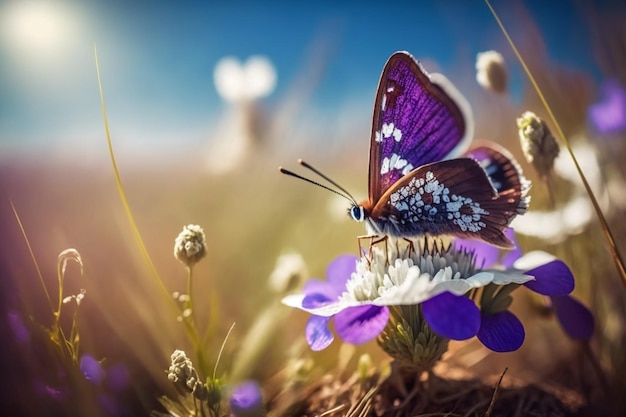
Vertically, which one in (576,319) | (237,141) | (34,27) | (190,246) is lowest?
(576,319)

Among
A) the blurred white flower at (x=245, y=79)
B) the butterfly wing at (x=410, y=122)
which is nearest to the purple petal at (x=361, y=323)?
the butterfly wing at (x=410, y=122)

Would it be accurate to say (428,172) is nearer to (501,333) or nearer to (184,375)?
(501,333)

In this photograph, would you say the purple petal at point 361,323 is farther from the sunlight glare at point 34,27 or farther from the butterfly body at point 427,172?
the sunlight glare at point 34,27

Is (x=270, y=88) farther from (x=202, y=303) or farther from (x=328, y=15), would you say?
(x=202, y=303)

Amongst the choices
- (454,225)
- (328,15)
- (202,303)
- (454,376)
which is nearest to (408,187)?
(454,225)

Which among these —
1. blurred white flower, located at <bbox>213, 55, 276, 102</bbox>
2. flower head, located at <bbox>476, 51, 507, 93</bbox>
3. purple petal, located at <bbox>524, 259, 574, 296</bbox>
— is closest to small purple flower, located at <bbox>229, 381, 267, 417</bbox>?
purple petal, located at <bbox>524, 259, 574, 296</bbox>

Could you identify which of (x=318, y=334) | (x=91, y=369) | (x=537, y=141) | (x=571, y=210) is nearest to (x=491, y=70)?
(x=537, y=141)
